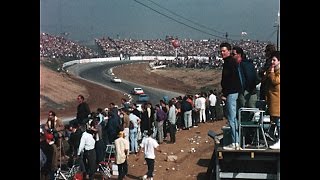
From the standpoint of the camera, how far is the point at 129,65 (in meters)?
6.47

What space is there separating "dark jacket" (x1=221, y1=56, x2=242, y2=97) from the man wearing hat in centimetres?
147

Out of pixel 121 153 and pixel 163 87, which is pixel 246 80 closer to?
pixel 163 87

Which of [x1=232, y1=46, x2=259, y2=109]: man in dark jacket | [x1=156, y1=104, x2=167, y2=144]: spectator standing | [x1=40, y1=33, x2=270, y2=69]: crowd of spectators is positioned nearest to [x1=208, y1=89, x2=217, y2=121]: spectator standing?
[x1=40, y1=33, x2=270, y2=69]: crowd of spectators

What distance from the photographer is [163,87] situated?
6617 mm

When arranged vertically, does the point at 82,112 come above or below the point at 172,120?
above

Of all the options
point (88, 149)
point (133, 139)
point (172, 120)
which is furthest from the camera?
point (172, 120)

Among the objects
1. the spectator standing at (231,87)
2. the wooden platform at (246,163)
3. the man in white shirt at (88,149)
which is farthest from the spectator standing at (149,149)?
the spectator standing at (231,87)

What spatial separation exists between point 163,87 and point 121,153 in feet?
3.14

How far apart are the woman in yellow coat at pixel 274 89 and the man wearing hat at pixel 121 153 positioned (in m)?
1.80

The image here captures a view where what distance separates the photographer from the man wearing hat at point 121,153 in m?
6.40

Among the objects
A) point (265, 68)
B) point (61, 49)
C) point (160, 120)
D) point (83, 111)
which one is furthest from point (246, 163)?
point (61, 49)

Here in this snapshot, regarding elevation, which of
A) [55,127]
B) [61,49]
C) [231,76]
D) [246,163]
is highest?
[61,49]

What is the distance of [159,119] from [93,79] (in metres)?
0.96
